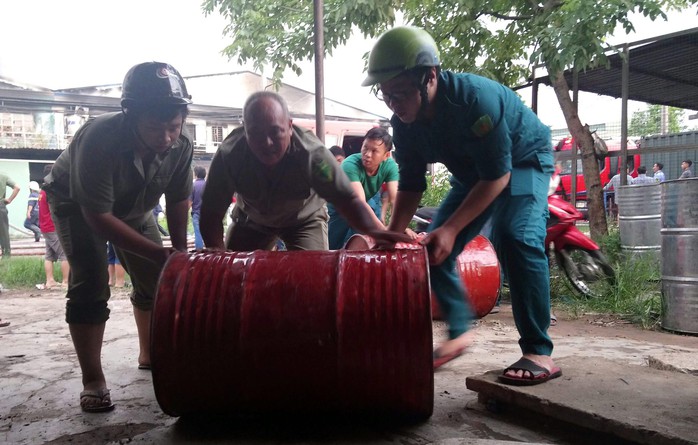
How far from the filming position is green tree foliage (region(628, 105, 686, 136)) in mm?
30328

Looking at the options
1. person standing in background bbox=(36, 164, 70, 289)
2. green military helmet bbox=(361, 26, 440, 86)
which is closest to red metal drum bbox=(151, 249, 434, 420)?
green military helmet bbox=(361, 26, 440, 86)

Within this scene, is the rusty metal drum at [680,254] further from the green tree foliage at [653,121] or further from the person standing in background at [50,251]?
the green tree foliage at [653,121]

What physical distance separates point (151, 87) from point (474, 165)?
1481 mm

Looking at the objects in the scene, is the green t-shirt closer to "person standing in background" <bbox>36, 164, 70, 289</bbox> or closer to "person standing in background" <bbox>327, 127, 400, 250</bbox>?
"person standing in background" <bbox>327, 127, 400, 250</bbox>

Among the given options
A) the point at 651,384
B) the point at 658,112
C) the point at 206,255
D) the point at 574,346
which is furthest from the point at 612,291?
the point at 658,112

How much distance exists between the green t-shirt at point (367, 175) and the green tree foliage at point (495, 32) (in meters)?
2.50

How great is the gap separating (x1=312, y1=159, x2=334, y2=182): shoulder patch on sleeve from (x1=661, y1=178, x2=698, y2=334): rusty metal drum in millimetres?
2881

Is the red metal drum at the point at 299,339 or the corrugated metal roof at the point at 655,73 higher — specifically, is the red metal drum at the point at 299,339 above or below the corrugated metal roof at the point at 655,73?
below

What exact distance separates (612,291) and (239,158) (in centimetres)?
408

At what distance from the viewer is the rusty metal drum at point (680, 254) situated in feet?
14.6

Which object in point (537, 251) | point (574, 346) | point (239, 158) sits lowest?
point (574, 346)

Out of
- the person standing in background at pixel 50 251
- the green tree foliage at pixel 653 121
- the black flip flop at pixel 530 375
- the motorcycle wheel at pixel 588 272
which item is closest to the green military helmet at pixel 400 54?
the black flip flop at pixel 530 375

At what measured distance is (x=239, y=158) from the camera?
10.0 feet

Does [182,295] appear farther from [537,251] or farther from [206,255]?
[537,251]
